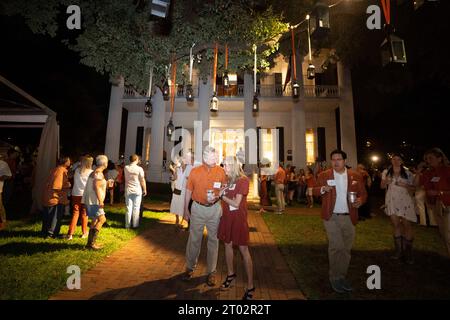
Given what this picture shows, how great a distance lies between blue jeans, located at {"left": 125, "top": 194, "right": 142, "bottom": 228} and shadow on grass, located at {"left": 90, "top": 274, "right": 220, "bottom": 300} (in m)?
3.47

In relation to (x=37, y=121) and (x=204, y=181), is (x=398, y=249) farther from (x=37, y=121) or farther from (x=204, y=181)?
(x=37, y=121)

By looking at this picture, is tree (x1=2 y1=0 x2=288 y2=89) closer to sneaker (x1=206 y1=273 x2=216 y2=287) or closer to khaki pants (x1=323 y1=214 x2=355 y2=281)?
khaki pants (x1=323 y1=214 x2=355 y2=281)

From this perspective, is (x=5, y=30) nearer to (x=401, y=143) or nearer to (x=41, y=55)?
(x=41, y=55)

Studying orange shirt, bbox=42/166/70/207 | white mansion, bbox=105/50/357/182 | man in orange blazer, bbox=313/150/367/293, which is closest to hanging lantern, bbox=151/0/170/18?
orange shirt, bbox=42/166/70/207

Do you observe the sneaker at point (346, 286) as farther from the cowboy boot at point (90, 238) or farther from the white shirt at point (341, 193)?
the cowboy boot at point (90, 238)

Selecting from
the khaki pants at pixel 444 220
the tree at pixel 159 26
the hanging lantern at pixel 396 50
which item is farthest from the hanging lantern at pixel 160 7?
the khaki pants at pixel 444 220

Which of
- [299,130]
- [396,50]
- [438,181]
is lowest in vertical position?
A: [438,181]

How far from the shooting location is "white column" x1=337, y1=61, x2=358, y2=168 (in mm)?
17047

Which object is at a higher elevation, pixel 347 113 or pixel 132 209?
pixel 347 113

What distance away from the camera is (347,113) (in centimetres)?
1720

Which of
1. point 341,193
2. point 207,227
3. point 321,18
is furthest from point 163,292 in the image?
point 321,18

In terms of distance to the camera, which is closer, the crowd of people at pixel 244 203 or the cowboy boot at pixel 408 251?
the crowd of people at pixel 244 203

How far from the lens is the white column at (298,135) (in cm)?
1688

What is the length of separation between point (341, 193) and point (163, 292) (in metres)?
2.98
